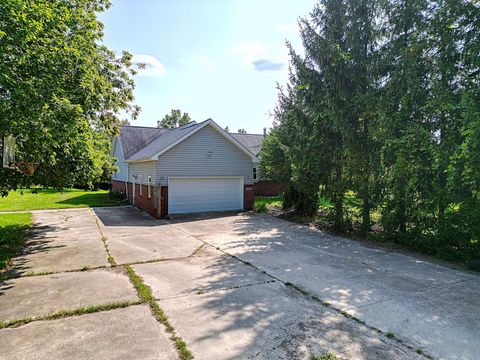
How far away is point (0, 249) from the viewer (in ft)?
26.8

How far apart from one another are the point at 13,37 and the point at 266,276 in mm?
6467

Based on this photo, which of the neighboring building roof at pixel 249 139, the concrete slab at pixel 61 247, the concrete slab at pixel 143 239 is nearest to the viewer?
the concrete slab at pixel 61 247

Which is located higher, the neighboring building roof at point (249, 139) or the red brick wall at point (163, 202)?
the neighboring building roof at point (249, 139)

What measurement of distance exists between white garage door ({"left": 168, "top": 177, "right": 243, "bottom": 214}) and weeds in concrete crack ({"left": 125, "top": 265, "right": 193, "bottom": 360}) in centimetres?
799

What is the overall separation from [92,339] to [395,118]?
8.42 meters

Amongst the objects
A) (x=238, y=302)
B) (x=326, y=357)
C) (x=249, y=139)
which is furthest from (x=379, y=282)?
(x=249, y=139)

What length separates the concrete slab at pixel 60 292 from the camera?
15.7ft

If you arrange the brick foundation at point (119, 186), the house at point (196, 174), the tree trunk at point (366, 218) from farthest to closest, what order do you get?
1. the brick foundation at point (119, 186)
2. the house at point (196, 174)
3. the tree trunk at point (366, 218)

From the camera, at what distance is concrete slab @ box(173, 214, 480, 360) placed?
4.11 m

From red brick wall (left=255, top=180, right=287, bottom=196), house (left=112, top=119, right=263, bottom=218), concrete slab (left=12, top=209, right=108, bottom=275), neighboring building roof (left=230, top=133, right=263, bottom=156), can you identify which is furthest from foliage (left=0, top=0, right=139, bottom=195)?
neighboring building roof (left=230, top=133, right=263, bottom=156)

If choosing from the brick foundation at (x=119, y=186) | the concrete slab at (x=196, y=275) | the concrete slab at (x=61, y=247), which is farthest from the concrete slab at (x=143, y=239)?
the brick foundation at (x=119, y=186)

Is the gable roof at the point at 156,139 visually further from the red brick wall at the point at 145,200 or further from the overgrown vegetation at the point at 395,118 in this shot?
the overgrown vegetation at the point at 395,118

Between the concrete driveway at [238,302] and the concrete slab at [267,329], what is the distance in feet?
0.05

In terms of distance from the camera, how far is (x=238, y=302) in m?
4.98
